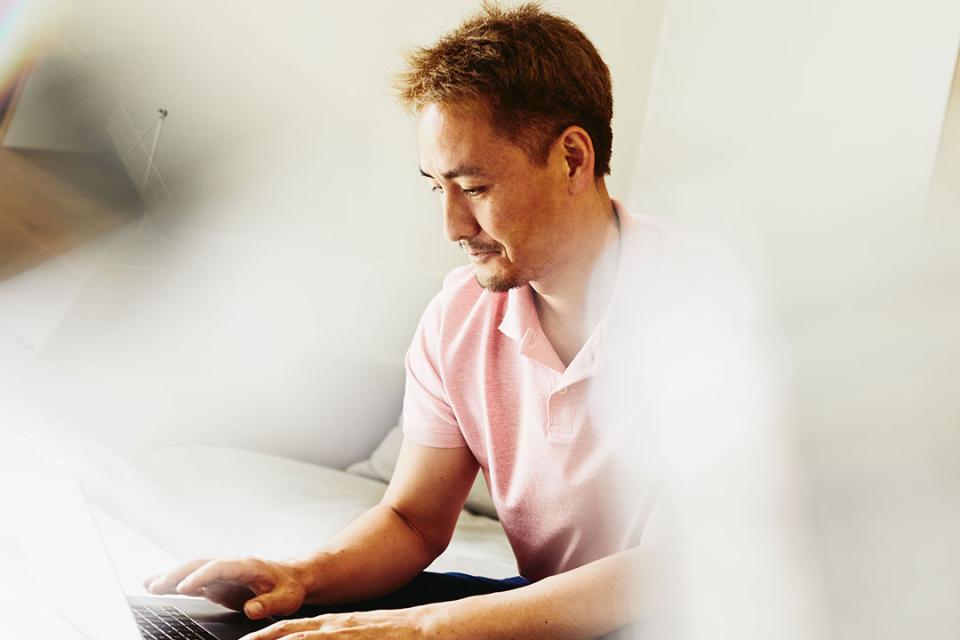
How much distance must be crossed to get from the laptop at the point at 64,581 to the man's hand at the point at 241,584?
0.04 ft

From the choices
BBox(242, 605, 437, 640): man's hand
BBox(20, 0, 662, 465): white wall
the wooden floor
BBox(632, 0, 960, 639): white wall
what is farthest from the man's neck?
the wooden floor

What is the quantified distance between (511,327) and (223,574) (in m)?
0.40

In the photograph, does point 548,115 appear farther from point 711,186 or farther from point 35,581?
point 711,186

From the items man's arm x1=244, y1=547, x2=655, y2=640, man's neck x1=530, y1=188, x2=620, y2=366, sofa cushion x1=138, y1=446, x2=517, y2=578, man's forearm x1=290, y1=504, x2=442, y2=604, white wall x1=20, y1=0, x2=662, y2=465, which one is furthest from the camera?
white wall x1=20, y1=0, x2=662, y2=465

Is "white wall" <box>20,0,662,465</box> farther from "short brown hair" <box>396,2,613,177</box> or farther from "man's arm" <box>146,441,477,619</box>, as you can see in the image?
"short brown hair" <box>396,2,613,177</box>

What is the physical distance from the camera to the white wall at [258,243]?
1.89 metres

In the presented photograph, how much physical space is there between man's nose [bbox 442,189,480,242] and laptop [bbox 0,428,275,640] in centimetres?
45

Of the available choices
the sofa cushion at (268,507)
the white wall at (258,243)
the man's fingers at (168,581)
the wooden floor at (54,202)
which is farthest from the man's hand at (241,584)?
the wooden floor at (54,202)

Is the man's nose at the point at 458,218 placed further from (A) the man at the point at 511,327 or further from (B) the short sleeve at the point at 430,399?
(B) the short sleeve at the point at 430,399

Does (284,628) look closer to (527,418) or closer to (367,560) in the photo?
(367,560)

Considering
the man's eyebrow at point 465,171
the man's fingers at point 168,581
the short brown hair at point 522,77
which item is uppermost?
the short brown hair at point 522,77

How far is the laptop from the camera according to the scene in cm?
65

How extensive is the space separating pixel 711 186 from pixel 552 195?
43.5 inches

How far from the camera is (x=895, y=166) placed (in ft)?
4.75
